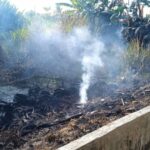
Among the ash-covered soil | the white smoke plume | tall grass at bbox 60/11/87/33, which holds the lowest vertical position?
the ash-covered soil

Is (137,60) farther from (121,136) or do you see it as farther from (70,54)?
(121,136)

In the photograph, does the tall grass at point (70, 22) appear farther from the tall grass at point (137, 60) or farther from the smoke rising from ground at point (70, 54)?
the tall grass at point (137, 60)

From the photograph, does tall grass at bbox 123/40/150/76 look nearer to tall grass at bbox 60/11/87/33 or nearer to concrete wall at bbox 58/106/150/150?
tall grass at bbox 60/11/87/33

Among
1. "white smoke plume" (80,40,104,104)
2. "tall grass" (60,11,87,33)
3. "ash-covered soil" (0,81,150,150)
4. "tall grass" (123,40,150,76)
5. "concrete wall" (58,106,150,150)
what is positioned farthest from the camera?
"tall grass" (60,11,87,33)

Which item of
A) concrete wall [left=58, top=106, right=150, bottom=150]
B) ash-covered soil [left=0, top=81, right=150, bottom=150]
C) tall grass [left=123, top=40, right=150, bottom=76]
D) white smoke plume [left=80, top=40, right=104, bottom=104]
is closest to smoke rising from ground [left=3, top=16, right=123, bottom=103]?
white smoke plume [left=80, top=40, right=104, bottom=104]

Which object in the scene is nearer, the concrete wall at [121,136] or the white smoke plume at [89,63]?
the concrete wall at [121,136]

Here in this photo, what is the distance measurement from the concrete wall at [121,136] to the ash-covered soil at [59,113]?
22.7 inches

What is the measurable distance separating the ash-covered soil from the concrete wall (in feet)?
1.89

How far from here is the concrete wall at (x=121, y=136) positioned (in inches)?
138

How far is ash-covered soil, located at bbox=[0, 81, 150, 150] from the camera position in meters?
4.38

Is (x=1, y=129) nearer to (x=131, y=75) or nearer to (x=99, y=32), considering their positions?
(x=131, y=75)

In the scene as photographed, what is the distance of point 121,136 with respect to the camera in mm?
4020

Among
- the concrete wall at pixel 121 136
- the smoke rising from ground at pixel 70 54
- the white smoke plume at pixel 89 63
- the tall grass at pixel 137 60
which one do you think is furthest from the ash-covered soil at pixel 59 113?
the tall grass at pixel 137 60

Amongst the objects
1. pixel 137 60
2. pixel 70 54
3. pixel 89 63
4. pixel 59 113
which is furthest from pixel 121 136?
pixel 70 54
